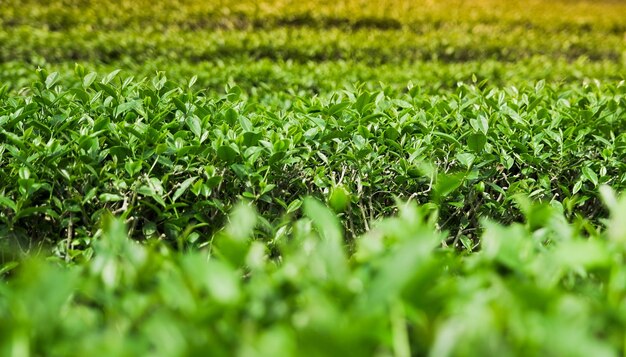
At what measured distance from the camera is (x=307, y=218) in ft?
5.82

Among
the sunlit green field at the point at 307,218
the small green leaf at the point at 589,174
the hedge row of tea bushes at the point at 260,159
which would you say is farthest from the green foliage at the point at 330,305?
the small green leaf at the point at 589,174

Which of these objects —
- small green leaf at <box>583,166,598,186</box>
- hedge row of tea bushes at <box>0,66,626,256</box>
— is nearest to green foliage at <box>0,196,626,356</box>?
hedge row of tea bushes at <box>0,66,626,256</box>

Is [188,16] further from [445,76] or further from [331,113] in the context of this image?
[331,113]

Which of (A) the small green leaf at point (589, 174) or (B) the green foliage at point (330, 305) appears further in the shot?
(A) the small green leaf at point (589, 174)

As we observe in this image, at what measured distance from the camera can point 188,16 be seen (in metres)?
8.84

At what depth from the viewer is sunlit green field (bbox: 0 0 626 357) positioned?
29.5 inches

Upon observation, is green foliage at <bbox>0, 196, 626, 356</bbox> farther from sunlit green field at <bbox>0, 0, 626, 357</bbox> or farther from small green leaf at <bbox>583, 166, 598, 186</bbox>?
small green leaf at <bbox>583, 166, 598, 186</bbox>

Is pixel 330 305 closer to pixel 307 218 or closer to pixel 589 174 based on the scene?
pixel 307 218

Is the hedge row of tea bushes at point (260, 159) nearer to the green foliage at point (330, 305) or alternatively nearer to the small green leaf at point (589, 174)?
the small green leaf at point (589, 174)

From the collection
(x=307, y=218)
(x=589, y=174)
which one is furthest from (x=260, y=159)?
(x=589, y=174)

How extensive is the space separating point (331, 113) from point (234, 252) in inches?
55.4

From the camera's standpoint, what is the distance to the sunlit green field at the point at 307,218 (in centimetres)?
75

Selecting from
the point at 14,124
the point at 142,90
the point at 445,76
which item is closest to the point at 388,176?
the point at 142,90

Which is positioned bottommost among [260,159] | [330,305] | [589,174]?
[589,174]
